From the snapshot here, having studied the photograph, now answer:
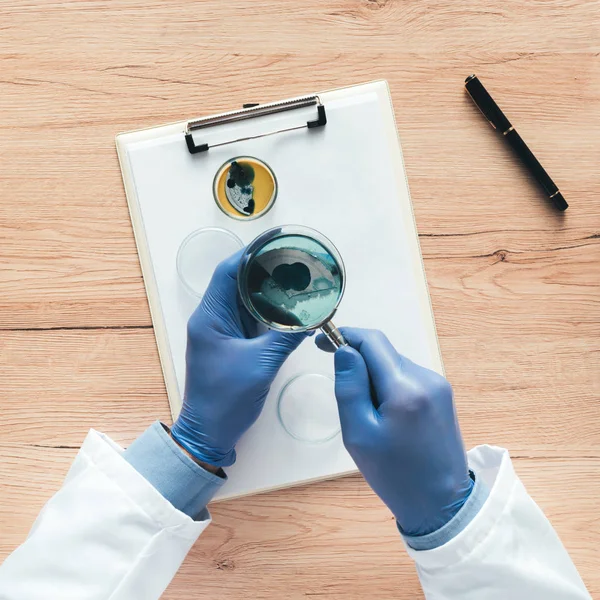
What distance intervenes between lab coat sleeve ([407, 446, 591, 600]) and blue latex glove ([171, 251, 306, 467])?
0.93 feet

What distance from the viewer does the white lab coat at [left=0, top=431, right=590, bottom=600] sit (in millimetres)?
808

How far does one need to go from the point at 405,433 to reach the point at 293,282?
0.24m

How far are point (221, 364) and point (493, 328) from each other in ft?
1.30

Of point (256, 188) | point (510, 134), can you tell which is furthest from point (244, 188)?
point (510, 134)

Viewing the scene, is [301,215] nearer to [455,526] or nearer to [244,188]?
[244,188]

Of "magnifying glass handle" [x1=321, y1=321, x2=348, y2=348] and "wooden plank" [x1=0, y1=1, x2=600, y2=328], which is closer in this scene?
"magnifying glass handle" [x1=321, y1=321, x2=348, y2=348]

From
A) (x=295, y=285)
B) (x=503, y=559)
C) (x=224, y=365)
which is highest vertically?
(x=295, y=285)

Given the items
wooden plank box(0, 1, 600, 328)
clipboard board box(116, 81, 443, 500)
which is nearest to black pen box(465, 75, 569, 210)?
wooden plank box(0, 1, 600, 328)

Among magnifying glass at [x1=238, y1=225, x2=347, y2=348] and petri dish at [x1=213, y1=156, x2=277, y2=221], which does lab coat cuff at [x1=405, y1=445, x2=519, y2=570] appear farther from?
petri dish at [x1=213, y1=156, x2=277, y2=221]

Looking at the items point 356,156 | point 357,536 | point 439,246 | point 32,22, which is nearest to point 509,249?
point 439,246

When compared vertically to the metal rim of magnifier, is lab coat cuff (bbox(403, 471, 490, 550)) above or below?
below

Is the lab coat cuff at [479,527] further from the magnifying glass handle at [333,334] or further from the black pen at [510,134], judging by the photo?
the black pen at [510,134]

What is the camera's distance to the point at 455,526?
822 millimetres

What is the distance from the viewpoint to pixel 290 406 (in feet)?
3.10
